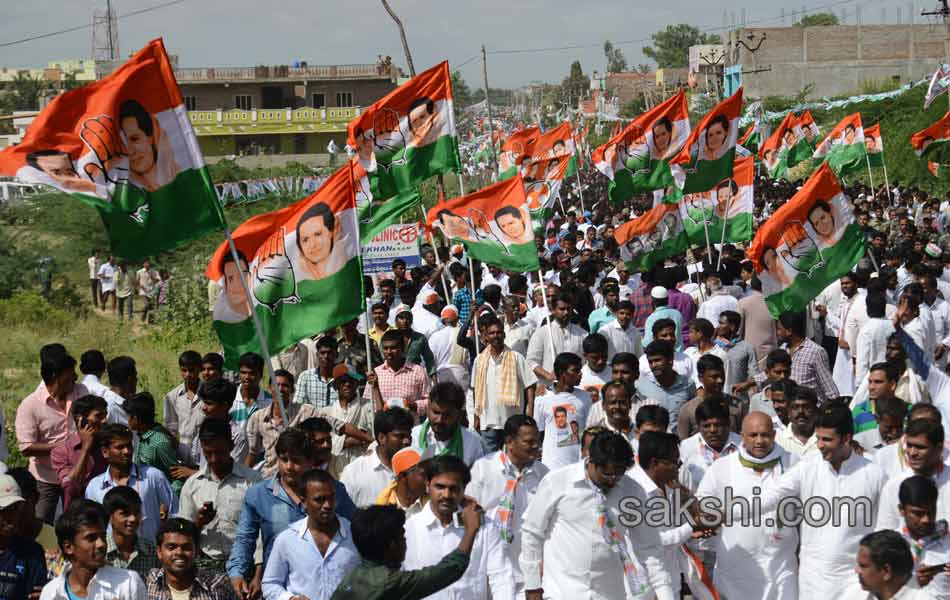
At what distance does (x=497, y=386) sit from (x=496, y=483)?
2595 mm

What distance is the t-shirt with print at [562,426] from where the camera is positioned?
26.5 ft

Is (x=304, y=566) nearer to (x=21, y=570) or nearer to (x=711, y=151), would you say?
(x=21, y=570)

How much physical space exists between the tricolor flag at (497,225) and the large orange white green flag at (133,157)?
4.07 m

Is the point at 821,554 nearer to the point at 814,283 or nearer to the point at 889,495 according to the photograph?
the point at 889,495

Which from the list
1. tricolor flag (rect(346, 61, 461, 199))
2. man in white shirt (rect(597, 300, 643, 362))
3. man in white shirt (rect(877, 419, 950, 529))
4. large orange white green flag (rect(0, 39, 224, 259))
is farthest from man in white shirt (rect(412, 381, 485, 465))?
tricolor flag (rect(346, 61, 461, 199))

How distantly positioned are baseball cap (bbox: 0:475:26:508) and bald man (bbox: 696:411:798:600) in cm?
328

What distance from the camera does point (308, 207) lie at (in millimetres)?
7906

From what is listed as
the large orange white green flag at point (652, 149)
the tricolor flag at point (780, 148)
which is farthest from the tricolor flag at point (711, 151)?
the tricolor flag at point (780, 148)

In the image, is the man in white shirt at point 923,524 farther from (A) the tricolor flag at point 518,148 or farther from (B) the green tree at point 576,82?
(B) the green tree at point 576,82

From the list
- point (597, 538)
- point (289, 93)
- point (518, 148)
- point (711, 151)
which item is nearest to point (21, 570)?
point (597, 538)

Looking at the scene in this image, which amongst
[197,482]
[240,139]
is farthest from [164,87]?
[240,139]

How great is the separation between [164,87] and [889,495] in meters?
4.27

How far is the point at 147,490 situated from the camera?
256 inches

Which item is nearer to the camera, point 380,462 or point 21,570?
point 21,570
